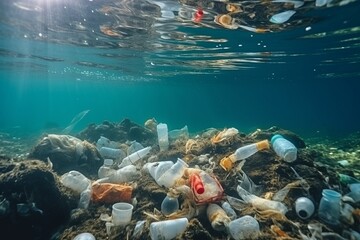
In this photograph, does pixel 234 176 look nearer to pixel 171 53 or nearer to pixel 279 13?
pixel 279 13

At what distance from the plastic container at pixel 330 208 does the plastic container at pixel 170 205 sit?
106 inches

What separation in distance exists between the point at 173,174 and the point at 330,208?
306 centimetres

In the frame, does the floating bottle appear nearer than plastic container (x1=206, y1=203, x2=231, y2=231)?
No

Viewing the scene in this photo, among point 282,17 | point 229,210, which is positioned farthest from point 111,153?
point 282,17

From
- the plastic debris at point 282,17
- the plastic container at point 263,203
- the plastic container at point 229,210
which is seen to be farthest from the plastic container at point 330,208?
the plastic debris at point 282,17

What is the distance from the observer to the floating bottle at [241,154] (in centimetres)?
631

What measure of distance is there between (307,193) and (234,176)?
1499 millimetres

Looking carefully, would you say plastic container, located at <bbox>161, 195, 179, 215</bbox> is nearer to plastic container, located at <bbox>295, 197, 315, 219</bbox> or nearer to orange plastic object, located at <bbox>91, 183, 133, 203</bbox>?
orange plastic object, located at <bbox>91, 183, 133, 203</bbox>

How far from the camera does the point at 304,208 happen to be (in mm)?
5059

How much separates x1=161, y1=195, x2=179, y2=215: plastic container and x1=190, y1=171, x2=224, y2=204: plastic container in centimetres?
44

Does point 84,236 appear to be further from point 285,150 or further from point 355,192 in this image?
point 355,192

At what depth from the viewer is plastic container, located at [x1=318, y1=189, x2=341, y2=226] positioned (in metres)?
4.97

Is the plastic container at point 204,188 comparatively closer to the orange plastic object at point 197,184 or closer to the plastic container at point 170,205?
the orange plastic object at point 197,184

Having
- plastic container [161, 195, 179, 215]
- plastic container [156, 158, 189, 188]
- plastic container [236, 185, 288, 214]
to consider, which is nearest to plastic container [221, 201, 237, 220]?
plastic container [236, 185, 288, 214]
